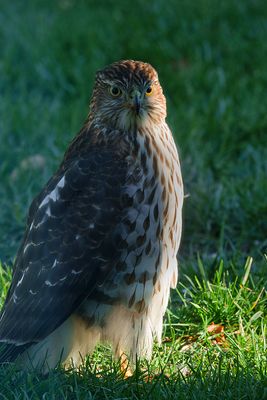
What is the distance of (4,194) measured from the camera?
6.86 metres

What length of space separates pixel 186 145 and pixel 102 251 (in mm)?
2894

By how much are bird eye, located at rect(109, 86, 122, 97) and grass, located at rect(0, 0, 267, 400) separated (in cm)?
110

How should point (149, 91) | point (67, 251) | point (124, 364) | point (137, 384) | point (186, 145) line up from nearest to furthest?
point (137, 384) → point (67, 251) → point (124, 364) → point (149, 91) → point (186, 145)

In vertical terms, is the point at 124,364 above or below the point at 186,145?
below

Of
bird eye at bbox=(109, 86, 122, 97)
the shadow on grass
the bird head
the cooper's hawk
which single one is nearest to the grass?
the shadow on grass

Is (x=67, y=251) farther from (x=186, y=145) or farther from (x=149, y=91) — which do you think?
(x=186, y=145)

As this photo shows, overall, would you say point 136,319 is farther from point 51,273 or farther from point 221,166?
point 221,166

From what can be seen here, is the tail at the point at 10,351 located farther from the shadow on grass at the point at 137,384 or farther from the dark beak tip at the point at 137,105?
the dark beak tip at the point at 137,105

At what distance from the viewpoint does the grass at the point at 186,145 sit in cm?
459

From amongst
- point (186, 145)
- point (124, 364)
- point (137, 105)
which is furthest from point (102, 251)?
point (186, 145)

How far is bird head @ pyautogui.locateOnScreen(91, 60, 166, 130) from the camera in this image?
16.1 feet

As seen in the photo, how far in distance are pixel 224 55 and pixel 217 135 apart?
1.65 m

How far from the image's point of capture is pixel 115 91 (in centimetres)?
498

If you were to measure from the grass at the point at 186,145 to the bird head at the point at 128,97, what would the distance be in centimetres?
96
